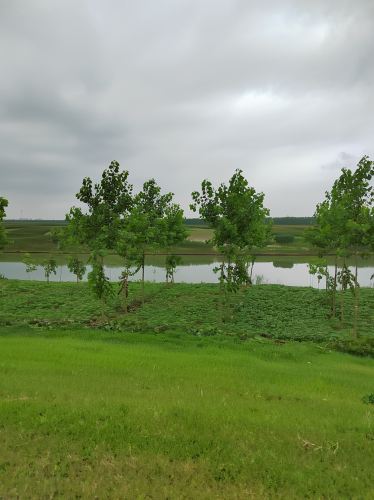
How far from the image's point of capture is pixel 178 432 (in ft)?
20.4

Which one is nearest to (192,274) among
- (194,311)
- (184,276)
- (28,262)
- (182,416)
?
(184,276)

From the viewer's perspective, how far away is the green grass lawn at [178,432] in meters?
4.90

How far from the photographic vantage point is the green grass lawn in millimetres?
4898

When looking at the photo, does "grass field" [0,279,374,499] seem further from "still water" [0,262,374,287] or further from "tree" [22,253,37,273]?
"still water" [0,262,374,287]

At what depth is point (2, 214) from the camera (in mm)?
19438

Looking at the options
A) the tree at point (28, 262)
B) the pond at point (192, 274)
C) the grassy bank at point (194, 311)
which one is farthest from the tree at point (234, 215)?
the pond at point (192, 274)

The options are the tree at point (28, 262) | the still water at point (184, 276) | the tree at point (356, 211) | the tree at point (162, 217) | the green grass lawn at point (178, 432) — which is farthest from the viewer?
the still water at point (184, 276)

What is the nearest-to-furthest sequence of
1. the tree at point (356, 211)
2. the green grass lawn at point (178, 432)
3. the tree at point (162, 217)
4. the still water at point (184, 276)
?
1. the green grass lawn at point (178, 432)
2. the tree at point (356, 211)
3. the tree at point (162, 217)
4. the still water at point (184, 276)

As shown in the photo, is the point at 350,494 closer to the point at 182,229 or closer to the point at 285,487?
the point at 285,487

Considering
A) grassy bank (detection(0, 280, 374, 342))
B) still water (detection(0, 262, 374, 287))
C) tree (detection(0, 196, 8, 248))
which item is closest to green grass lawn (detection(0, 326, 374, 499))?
grassy bank (detection(0, 280, 374, 342))

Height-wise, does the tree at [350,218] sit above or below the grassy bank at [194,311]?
above

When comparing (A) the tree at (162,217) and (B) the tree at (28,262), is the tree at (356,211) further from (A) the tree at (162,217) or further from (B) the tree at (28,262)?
(B) the tree at (28,262)

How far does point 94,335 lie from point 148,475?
12713 millimetres

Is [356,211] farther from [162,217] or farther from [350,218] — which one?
[162,217]
